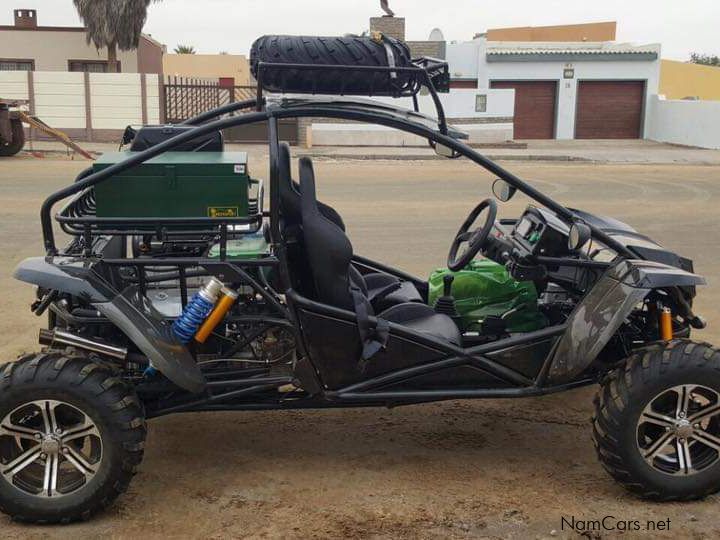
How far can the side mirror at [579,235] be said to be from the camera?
354cm

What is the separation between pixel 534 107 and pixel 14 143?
2164 centimetres

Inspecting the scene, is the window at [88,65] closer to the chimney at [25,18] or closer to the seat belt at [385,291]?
the chimney at [25,18]

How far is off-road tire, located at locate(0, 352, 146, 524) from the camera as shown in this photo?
3.37 meters

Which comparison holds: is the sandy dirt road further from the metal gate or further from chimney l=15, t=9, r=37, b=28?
chimney l=15, t=9, r=37, b=28

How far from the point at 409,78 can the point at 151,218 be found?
1.35 meters

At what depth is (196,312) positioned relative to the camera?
3.65m

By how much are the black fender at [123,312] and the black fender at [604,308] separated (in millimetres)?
1670

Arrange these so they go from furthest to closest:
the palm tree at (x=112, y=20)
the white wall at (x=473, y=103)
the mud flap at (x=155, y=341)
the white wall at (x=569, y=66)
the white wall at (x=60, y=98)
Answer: the white wall at (x=569, y=66), the palm tree at (x=112, y=20), the white wall at (x=473, y=103), the white wall at (x=60, y=98), the mud flap at (x=155, y=341)

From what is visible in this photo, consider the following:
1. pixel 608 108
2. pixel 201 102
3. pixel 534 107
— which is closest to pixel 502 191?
pixel 201 102

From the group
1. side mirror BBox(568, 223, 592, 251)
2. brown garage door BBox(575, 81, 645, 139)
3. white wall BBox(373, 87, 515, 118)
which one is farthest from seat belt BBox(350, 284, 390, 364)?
brown garage door BBox(575, 81, 645, 139)

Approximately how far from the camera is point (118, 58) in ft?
113

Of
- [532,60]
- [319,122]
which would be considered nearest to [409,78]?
[319,122]

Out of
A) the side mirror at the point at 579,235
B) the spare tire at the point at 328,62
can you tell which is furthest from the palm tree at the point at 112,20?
the side mirror at the point at 579,235

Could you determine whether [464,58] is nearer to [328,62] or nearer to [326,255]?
[328,62]
